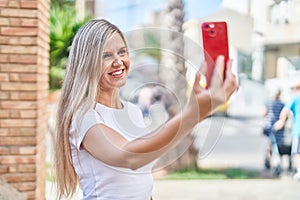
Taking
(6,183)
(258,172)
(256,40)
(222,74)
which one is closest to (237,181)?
(258,172)

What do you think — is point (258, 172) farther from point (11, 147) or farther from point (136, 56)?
point (136, 56)

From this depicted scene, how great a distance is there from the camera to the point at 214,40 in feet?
1.99

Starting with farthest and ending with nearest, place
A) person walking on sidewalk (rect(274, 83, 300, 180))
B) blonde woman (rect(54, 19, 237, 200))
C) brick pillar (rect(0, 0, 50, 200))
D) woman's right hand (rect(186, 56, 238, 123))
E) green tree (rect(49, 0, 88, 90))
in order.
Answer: person walking on sidewalk (rect(274, 83, 300, 180)) → green tree (rect(49, 0, 88, 90)) → brick pillar (rect(0, 0, 50, 200)) → blonde woman (rect(54, 19, 237, 200)) → woman's right hand (rect(186, 56, 238, 123))

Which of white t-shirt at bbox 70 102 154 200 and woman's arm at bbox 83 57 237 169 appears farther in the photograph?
white t-shirt at bbox 70 102 154 200

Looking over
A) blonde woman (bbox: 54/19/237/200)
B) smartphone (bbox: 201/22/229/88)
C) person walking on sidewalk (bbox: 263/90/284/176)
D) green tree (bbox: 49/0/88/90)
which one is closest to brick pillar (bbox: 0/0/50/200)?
green tree (bbox: 49/0/88/90)

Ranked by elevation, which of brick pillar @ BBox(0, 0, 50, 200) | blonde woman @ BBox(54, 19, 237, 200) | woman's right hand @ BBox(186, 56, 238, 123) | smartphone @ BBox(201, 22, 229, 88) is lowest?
brick pillar @ BBox(0, 0, 50, 200)

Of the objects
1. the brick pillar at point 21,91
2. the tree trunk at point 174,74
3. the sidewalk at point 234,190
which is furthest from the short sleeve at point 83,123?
the sidewalk at point 234,190

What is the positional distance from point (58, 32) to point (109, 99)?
138 centimetres

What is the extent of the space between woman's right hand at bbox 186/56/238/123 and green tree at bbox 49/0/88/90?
1465mm

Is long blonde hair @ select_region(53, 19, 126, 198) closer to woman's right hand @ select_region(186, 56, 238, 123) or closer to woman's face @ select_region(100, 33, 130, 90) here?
woman's face @ select_region(100, 33, 130, 90)

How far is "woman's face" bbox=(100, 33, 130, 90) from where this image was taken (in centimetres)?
72

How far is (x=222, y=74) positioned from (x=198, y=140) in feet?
0.69

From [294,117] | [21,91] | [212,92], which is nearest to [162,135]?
[212,92]

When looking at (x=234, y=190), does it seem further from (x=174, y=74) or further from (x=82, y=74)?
(x=82, y=74)
